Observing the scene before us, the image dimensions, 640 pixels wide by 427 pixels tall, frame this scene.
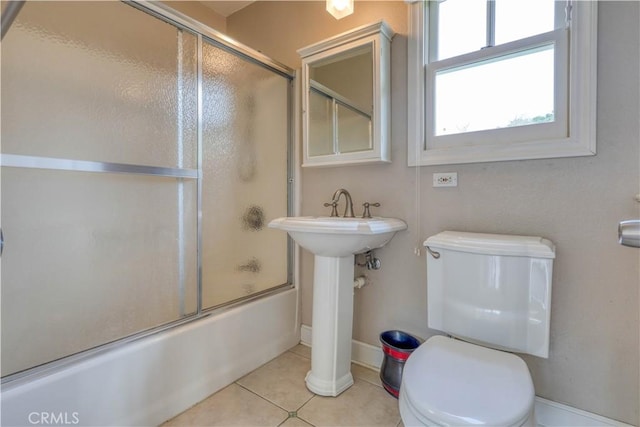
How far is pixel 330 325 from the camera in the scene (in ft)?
4.85

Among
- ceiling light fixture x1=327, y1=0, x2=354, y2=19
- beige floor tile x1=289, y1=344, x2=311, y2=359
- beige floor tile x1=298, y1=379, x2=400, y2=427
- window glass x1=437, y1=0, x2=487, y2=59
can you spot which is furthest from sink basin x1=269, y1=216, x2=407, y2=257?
ceiling light fixture x1=327, y1=0, x2=354, y2=19

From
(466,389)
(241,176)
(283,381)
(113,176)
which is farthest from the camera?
(241,176)

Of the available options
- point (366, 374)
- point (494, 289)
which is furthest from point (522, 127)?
point (366, 374)

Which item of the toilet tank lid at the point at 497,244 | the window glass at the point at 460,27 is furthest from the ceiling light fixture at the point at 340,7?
the toilet tank lid at the point at 497,244

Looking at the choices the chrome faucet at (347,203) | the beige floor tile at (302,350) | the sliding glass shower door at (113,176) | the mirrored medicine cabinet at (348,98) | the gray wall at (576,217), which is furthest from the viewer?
the beige floor tile at (302,350)

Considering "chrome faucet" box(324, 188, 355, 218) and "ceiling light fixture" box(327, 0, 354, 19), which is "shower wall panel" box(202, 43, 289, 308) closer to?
"chrome faucet" box(324, 188, 355, 218)

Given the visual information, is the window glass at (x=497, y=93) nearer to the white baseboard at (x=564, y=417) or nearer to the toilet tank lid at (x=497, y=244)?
the toilet tank lid at (x=497, y=244)

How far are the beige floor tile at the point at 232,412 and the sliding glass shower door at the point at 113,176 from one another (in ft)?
1.37

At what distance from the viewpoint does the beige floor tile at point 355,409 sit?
1307mm

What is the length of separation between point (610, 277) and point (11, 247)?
2.39 m

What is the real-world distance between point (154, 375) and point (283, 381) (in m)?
0.64

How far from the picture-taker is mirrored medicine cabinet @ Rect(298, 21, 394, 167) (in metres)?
1.59

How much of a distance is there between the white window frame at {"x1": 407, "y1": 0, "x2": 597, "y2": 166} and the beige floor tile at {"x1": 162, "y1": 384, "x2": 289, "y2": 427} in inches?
54.5

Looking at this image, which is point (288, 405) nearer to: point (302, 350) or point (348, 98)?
point (302, 350)
